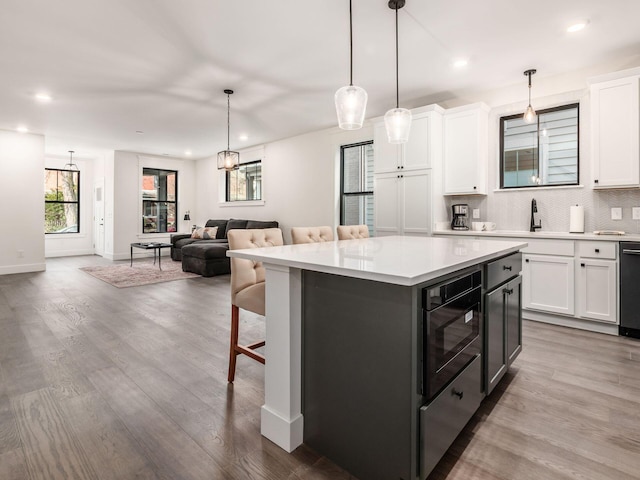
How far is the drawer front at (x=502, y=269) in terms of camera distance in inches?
74.1

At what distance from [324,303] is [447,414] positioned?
27.2 inches

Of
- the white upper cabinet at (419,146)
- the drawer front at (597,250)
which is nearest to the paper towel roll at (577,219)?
the drawer front at (597,250)

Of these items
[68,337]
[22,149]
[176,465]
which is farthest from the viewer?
[22,149]

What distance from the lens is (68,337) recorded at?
3.03 metres

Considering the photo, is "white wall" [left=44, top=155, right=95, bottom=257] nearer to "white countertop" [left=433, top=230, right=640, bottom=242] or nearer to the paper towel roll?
"white countertop" [left=433, top=230, right=640, bottom=242]

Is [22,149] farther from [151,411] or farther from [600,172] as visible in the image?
[600,172]

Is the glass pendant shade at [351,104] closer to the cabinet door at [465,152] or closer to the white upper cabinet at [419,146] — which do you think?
the white upper cabinet at [419,146]

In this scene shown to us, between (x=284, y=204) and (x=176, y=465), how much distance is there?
19.0 feet

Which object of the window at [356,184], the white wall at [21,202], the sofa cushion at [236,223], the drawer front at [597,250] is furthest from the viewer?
the sofa cushion at [236,223]

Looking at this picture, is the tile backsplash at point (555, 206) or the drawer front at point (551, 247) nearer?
the drawer front at point (551, 247)

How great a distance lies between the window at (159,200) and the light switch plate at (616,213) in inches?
361

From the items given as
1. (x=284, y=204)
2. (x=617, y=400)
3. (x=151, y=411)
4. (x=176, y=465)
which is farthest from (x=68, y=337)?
(x=284, y=204)

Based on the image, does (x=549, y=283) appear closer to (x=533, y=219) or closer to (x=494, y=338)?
(x=533, y=219)

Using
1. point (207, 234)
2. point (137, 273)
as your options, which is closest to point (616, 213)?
point (137, 273)
